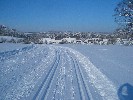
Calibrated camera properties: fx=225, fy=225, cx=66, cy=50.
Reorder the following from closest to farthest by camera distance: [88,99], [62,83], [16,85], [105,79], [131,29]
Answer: [88,99] < [16,85] < [62,83] < [105,79] < [131,29]

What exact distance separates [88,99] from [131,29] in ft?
56.7

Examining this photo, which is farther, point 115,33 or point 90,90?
point 115,33

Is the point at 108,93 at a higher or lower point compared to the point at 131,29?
lower

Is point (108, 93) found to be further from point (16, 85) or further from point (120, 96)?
point (16, 85)

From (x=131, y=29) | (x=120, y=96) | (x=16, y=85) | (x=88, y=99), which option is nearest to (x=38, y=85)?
(x=16, y=85)

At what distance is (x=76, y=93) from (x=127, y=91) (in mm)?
1910

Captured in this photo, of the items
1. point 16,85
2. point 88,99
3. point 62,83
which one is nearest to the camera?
point 88,99

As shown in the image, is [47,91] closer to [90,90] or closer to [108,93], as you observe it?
[90,90]

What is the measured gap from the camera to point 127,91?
27.3 ft

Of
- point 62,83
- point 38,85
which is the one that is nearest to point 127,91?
point 62,83

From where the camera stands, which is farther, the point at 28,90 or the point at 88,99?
the point at 28,90

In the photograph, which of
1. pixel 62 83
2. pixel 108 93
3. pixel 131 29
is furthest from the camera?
pixel 131 29

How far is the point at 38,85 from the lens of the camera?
9328mm

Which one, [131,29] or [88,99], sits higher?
[131,29]
